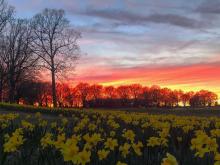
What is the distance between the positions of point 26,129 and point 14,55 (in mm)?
50088

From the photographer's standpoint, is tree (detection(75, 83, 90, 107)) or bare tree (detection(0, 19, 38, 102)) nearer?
bare tree (detection(0, 19, 38, 102))

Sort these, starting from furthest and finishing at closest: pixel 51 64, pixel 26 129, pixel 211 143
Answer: pixel 51 64
pixel 26 129
pixel 211 143

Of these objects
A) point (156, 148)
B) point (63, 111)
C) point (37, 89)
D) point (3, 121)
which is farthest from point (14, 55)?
point (156, 148)

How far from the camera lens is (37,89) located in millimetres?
71500

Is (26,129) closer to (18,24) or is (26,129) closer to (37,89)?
(18,24)

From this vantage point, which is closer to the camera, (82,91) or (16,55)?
(16,55)

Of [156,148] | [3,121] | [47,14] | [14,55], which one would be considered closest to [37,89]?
[14,55]

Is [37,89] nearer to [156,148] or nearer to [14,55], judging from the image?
[14,55]

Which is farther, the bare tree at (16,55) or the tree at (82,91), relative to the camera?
the tree at (82,91)

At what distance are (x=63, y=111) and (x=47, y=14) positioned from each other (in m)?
30.6

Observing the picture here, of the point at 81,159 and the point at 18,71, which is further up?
the point at 18,71

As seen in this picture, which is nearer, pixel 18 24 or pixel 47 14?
pixel 47 14

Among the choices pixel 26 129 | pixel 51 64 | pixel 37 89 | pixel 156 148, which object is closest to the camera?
pixel 156 148

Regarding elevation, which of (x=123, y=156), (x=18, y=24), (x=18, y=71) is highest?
(x=18, y=24)
